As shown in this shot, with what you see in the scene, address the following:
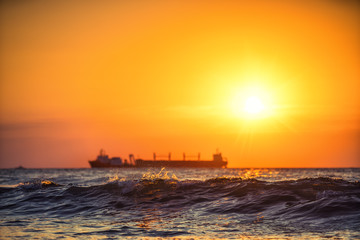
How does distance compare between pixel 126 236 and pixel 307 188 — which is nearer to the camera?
pixel 126 236

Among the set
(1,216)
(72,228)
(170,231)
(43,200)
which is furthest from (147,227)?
(43,200)

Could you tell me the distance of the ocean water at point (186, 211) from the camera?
11695 millimetres

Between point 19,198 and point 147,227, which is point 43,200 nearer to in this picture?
point 19,198

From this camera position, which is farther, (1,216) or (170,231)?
(1,216)

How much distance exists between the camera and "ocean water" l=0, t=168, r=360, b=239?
38.4 feet

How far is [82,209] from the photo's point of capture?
1803 centimetres

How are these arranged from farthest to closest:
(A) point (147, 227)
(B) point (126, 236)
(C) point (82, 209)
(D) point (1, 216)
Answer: (C) point (82, 209)
(D) point (1, 216)
(A) point (147, 227)
(B) point (126, 236)

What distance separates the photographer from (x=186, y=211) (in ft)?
53.0

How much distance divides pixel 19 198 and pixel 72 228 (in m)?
11.4

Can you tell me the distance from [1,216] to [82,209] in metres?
3.38

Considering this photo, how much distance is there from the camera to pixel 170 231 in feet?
39.2

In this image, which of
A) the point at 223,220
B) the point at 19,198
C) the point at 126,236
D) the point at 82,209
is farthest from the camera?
the point at 19,198

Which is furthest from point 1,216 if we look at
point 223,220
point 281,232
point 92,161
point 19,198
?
point 92,161

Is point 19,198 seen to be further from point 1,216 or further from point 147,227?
point 147,227
